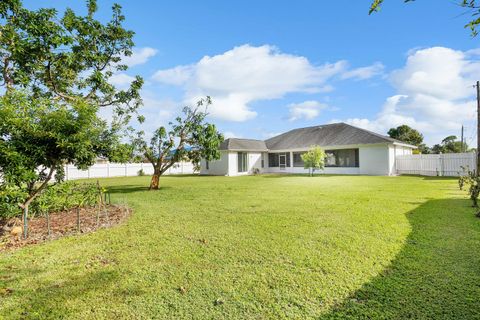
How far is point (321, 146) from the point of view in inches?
971

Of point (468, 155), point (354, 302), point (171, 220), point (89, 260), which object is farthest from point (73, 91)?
point (468, 155)

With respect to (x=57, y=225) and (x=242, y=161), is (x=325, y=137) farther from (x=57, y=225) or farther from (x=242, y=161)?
(x=57, y=225)

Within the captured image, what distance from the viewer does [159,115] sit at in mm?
17391

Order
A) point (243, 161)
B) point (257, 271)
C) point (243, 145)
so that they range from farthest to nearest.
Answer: point (243, 145), point (243, 161), point (257, 271)

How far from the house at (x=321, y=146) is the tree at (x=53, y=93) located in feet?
48.5

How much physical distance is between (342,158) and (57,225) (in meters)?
22.6

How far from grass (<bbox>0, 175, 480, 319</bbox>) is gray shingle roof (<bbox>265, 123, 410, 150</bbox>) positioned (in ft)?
55.9

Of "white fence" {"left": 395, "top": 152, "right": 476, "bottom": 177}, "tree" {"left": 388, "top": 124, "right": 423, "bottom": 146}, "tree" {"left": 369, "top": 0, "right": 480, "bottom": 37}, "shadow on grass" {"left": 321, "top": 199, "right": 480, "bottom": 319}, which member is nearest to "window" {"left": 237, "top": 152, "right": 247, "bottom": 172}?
"white fence" {"left": 395, "top": 152, "right": 476, "bottom": 177}

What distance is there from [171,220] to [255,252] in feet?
10.5

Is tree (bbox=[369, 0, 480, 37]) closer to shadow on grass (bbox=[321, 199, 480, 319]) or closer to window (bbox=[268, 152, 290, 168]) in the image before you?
shadow on grass (bbox=[321, 199, 480, 319])

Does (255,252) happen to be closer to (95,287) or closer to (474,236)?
(95,287)

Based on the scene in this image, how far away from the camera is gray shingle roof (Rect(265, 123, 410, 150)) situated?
22.5 meters

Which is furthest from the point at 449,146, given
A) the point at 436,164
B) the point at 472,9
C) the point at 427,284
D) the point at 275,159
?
the point at 472,9

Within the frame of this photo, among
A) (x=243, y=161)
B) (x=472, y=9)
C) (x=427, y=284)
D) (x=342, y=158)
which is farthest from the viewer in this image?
(x=243, y=161)
